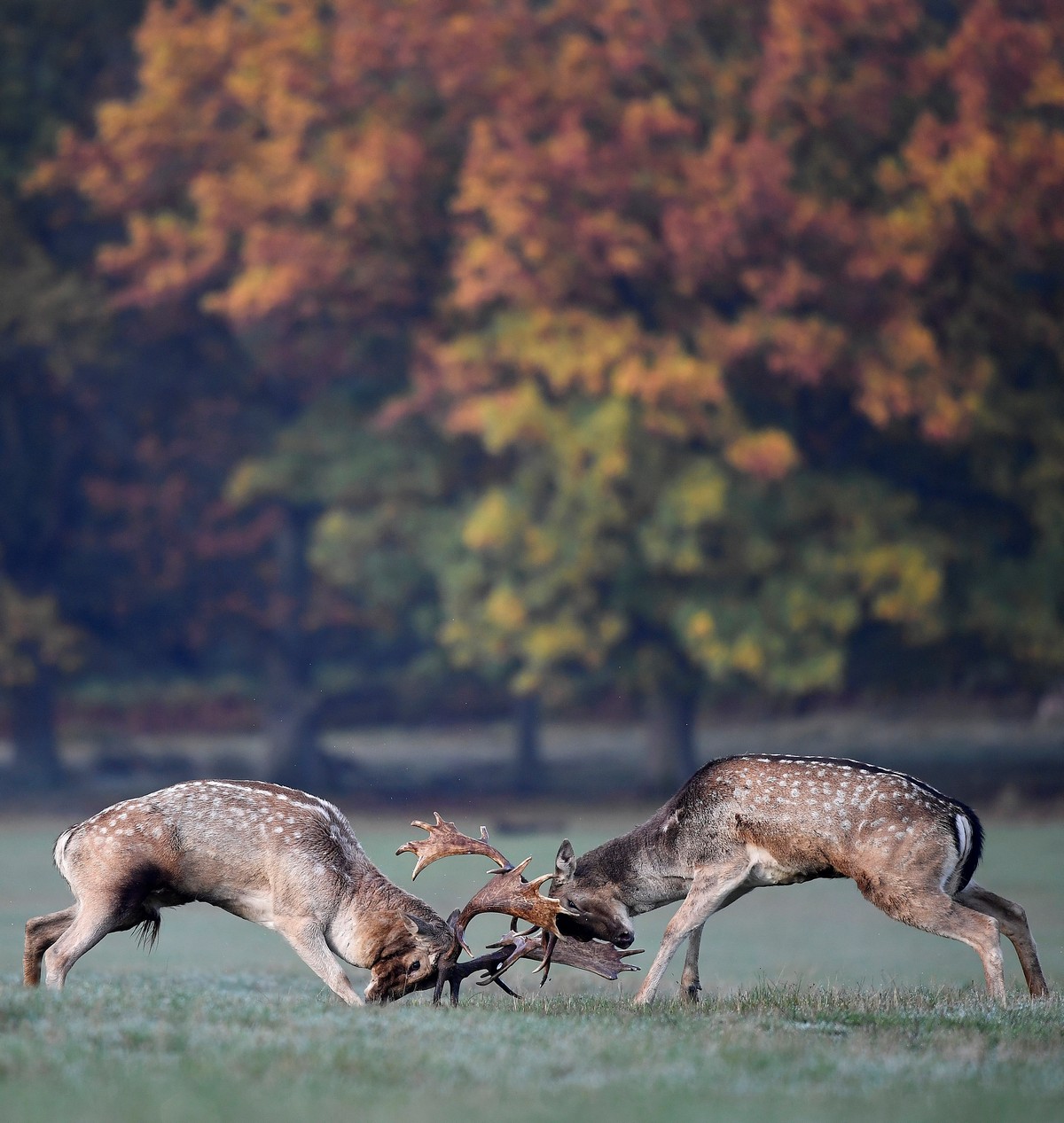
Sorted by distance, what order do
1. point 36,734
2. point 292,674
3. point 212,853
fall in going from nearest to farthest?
1. point 212,853
2. point 36,734
3. point 292,674

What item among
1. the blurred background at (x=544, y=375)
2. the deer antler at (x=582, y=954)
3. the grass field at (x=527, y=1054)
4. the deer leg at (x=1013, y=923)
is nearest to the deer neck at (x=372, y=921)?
the grass field at (x=527, y=1054)

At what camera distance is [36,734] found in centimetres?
2670

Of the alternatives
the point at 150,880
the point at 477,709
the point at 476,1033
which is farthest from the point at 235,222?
the point at 476,1033

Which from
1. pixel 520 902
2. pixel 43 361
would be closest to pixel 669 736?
pixel 43 361

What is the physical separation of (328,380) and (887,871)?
64.5 ft

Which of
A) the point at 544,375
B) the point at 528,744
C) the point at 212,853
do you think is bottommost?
the point at 528,744

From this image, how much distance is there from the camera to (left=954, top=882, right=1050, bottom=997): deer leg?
8.80 meters

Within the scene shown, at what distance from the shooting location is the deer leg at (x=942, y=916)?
838cm

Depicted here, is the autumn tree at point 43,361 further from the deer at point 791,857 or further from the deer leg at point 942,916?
the deer leg at point 942,916

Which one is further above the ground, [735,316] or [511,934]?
[735,316]

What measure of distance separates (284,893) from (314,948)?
302 millimetres

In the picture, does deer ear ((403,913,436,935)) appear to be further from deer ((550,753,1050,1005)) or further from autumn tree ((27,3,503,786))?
autumn tree ((27,3,503,786))

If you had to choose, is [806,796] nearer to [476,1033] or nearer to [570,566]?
[476,1033]

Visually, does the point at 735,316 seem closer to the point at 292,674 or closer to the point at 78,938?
the point at 292,674
